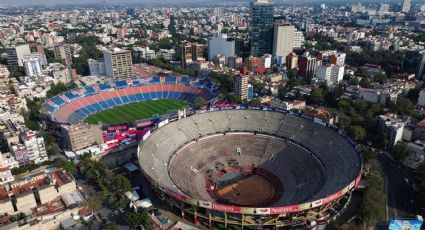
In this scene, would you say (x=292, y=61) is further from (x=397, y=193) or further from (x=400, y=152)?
(x=397, y=193)

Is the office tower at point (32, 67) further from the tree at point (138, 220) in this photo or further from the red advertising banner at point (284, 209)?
the red advertising banner at point (284, 209)

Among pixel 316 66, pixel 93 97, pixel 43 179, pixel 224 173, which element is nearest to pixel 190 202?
pixel 224 173

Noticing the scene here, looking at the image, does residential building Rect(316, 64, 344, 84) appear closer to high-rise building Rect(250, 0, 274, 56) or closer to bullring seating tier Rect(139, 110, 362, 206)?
high-rise building Rect(250, 0, 274, 56)

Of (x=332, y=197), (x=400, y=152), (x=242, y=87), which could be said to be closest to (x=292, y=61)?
(x=242, y=87)

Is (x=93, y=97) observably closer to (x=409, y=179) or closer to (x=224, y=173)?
(x=224, y=173)

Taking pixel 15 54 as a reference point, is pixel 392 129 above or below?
below

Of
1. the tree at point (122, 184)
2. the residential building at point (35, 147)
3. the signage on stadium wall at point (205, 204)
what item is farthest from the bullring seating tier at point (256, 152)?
the residential building at point (35, 147)

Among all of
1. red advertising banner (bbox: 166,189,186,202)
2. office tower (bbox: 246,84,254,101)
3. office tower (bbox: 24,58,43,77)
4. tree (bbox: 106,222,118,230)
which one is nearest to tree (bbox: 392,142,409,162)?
red advertising banner (bbox: 166,189,186,202)
